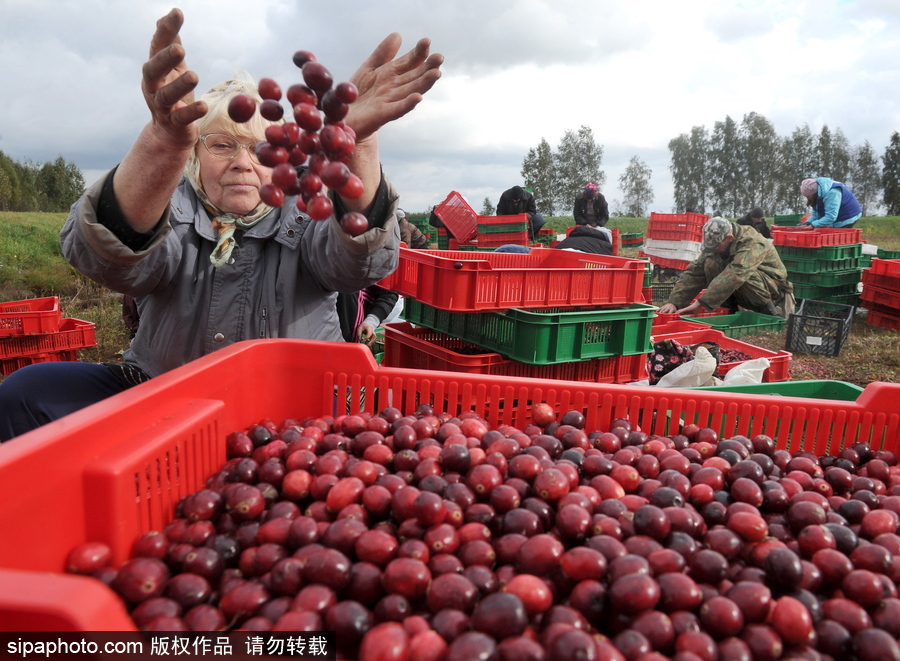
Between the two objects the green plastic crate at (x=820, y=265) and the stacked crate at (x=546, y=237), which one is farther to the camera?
the stacked crate at (x=546, y=237)

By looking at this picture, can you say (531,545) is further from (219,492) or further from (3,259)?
(3,259)

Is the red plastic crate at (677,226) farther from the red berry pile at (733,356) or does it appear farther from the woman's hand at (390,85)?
the woman's hand at (390,85)

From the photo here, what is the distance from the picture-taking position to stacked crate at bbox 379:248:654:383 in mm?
3275

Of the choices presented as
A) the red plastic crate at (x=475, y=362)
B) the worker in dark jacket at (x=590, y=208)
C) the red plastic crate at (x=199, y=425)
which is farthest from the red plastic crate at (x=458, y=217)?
the red plastic crate at (x=199, y=425)

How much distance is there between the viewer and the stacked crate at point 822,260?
29.1 ft

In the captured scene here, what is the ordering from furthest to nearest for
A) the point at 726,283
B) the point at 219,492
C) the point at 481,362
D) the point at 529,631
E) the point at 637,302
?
the point at 726,283
the point at 637,302
the point at 481,362
the point at 219,492
the point at 529,631

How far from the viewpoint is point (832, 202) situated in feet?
32.7

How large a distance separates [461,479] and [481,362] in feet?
5.47

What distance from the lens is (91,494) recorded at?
4.20ft

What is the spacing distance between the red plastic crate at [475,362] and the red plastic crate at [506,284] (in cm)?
27

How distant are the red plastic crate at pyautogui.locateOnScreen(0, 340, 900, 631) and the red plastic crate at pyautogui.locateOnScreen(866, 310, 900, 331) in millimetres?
6839

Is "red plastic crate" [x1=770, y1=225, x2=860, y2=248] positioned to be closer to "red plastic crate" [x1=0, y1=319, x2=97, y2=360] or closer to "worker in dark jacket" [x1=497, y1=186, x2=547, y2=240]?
"worker in dark jacket" [x1=497, y1=186, x2=547, y2=240]

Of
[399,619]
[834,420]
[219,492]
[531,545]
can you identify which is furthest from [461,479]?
[834,420]

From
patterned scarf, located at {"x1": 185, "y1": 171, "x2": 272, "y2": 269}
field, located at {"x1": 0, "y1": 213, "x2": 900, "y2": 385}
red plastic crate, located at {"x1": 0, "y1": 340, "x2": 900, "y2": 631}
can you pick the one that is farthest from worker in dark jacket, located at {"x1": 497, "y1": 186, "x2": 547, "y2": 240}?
red plastic crate, located at {"x1": 0, "y1": 340, "x2": 900, "y2": 631}
